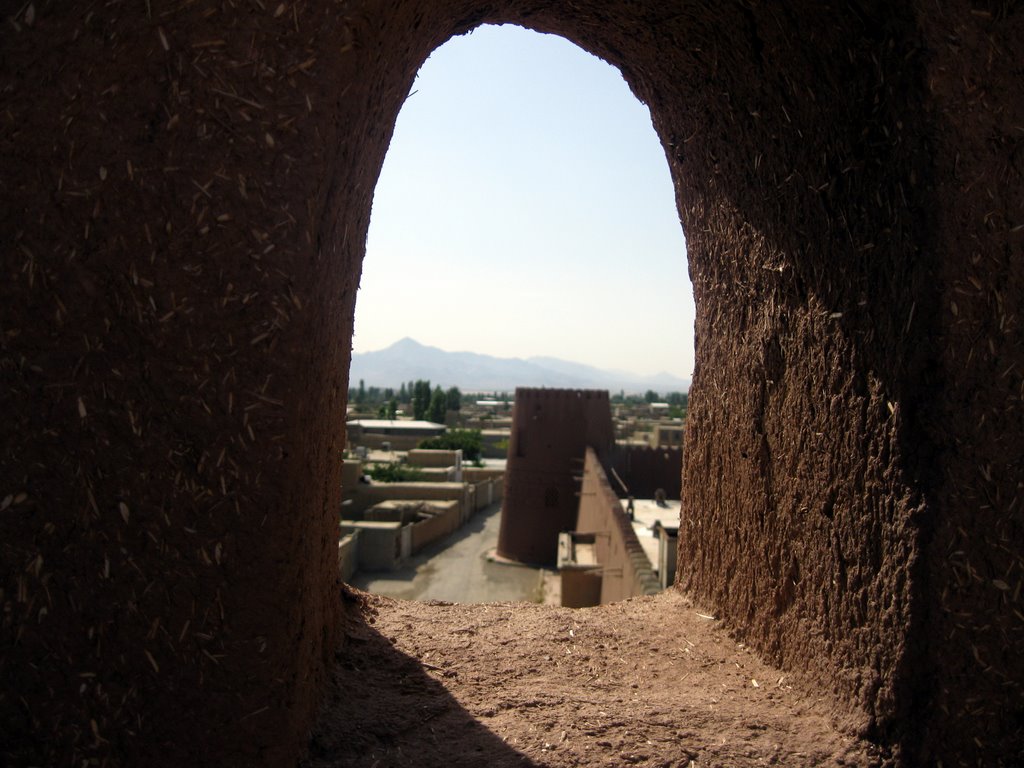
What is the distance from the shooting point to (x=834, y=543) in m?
2.65

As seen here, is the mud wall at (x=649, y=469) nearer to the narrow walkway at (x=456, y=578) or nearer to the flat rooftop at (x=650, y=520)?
the flat rooftop at (x=650, y=520)

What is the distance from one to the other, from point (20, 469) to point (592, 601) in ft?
41.3

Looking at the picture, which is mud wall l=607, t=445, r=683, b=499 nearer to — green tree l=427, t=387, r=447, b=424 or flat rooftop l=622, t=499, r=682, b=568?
flat rooftop l=622, t=499, r=682, b=568

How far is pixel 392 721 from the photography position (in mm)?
2545

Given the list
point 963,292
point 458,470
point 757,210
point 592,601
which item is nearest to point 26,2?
point 757,210

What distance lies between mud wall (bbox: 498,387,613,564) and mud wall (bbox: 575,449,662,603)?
7.35 ft

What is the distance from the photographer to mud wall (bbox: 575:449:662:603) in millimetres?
9664

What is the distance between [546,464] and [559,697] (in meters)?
18.5

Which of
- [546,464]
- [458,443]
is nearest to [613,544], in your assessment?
[546,464]

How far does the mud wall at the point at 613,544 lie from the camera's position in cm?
966

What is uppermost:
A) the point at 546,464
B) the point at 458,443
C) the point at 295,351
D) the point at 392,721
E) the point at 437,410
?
the point at 295,351

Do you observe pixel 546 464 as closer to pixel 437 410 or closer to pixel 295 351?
pixel 295 351

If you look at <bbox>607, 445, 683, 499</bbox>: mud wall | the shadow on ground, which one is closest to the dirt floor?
the shadow on ground

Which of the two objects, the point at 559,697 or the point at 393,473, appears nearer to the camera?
the point at 559,697
